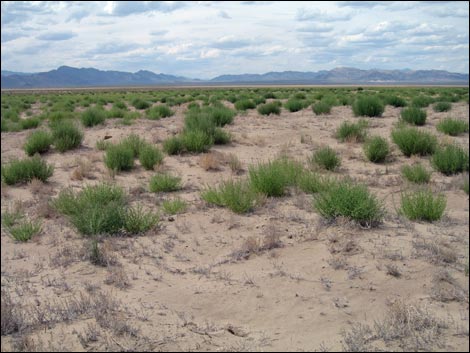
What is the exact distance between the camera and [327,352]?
16.0 feet

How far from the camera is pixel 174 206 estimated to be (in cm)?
1012

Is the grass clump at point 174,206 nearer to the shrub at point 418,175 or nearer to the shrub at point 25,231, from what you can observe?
the shrub at point 25,231

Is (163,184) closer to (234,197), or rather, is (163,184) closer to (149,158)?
(234,197)

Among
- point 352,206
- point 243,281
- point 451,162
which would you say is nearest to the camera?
point 243,281

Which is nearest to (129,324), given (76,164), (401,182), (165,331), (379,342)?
(165,331)

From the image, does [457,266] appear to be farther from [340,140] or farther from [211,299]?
[340,140]

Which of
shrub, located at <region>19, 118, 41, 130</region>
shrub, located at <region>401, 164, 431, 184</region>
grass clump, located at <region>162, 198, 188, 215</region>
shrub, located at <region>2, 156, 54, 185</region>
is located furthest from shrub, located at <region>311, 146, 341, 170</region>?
shrub, located at <region>19, 118, 41, 130</region>

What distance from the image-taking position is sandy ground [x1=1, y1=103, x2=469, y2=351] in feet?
17.1

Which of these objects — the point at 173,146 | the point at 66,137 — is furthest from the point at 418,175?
the point at 66,137

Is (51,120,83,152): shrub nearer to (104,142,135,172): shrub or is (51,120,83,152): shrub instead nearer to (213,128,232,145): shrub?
(104,142,135,172): shrub

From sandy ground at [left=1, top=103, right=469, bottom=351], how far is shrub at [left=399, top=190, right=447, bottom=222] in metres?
0.22

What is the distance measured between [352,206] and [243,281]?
105 inches

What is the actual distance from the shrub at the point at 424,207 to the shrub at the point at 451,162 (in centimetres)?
361

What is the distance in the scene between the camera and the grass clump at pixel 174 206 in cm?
1007
